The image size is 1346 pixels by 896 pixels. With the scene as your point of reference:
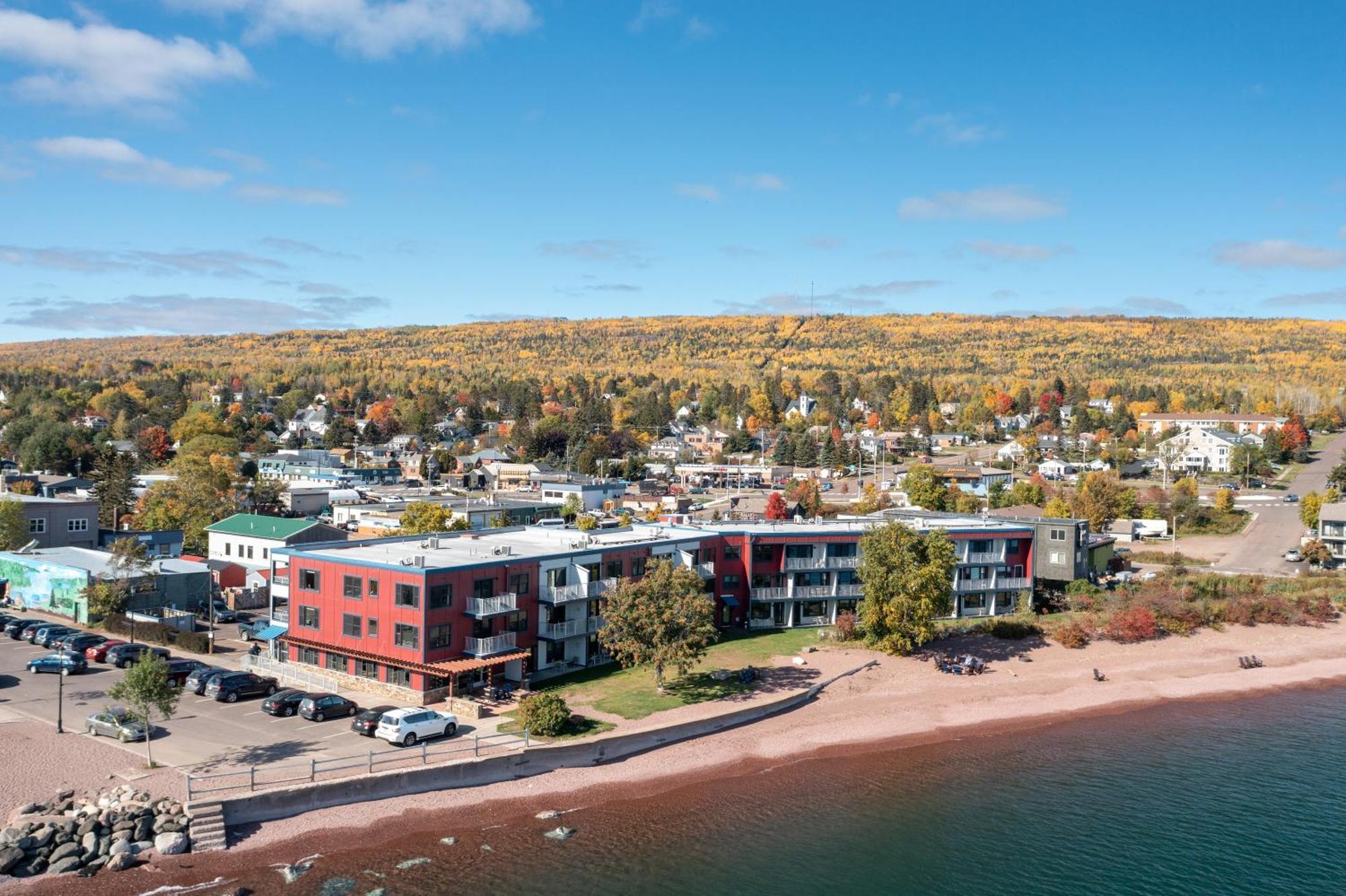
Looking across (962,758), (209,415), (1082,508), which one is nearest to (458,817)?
(962,758)

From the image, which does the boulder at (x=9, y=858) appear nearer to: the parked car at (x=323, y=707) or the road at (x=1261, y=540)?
the parked car at (x=323, y=707)

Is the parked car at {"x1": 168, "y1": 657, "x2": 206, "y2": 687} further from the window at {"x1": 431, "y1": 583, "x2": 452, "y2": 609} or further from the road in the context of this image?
the road

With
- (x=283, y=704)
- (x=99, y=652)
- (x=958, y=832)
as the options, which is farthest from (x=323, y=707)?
(x=958, y=832)

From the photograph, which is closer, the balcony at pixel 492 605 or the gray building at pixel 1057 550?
the balcony at pixel 492 605

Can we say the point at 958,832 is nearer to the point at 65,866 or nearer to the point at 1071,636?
the point at 1071,636

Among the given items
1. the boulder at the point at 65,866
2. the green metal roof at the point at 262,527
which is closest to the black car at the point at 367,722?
the boulder at the point at 65,866
